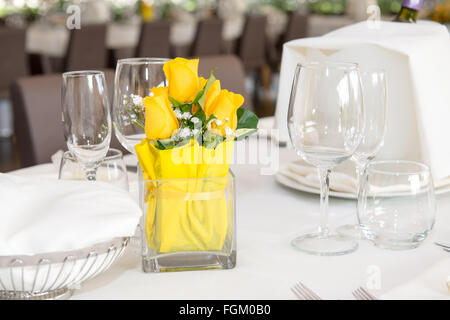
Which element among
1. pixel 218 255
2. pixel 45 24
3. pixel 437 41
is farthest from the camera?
pixel 45 24

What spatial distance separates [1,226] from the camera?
2.18 feet

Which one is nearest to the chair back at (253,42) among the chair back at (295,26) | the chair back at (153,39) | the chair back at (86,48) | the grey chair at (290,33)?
the grey chair at (290,33)

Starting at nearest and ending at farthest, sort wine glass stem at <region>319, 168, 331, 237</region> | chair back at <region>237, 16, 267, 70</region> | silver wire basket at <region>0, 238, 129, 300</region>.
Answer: silver wire basket at <region>0, 238, 129, 300</region> → wine glass stem at <region>319, 168, 331, 237</region> → chair back at <region>237, 16, 267, 70</region>

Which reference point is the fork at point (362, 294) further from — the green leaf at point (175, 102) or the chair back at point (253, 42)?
the chair back at point (253, 42)

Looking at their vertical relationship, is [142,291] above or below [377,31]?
below

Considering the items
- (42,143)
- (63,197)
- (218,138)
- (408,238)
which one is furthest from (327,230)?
(42,143)

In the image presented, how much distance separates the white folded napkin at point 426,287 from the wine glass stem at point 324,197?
149 millimetres

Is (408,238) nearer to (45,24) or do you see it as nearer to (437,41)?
(437,41)

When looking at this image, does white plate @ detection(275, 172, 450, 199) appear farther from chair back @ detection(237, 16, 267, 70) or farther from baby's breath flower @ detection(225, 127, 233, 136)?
chair back @ detection(237, 16, 267, 70)

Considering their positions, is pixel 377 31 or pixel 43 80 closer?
pixel 377 31

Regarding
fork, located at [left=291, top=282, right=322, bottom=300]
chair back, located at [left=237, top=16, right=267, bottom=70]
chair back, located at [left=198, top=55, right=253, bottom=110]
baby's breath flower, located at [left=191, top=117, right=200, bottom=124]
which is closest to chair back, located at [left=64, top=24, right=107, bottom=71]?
chair back, located at [left=237, top=16, right=267, bottom=70]

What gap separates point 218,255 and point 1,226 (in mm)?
257

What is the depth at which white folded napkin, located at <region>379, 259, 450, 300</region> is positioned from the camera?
698mm

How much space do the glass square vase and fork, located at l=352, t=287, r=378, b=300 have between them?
16 cm
